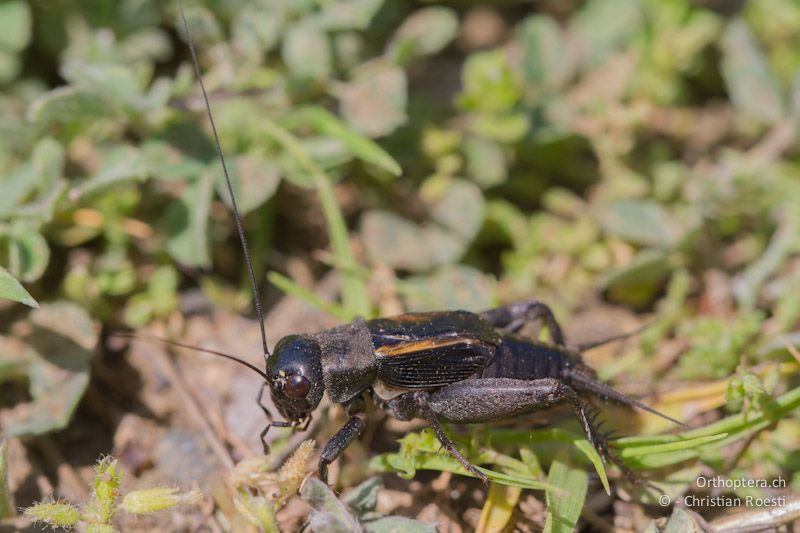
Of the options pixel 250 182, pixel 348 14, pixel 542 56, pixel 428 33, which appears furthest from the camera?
pixel 542 56

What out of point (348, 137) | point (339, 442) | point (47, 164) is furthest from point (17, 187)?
point (339, 442)

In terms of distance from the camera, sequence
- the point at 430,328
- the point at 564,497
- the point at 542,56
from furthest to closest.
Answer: the point at 542,56, the point at 430,328, the point at 564,497

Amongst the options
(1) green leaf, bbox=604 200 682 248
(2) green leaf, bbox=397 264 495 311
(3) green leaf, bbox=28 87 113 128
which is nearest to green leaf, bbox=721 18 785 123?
(1) green leaf, bbox=604 200 682 248

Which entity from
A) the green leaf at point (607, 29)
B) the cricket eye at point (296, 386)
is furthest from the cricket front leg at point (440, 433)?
the green leaf at point (607, 29)

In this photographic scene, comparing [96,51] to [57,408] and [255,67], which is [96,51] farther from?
[57,408]

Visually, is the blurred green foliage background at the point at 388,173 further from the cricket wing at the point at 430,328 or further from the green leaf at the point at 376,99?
the cricket wing at the point at 430,328

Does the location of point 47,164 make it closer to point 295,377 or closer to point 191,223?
point 191,223
